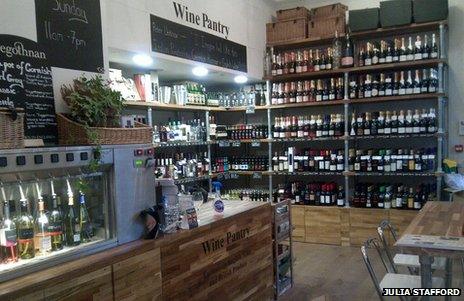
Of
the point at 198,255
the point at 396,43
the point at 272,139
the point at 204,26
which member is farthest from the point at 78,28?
the point at 396,43

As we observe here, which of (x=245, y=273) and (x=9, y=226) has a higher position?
(x=9, y=226)

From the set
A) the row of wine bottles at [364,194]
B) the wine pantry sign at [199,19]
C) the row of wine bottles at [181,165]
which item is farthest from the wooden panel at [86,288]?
the row of wine bottles at [364,194]

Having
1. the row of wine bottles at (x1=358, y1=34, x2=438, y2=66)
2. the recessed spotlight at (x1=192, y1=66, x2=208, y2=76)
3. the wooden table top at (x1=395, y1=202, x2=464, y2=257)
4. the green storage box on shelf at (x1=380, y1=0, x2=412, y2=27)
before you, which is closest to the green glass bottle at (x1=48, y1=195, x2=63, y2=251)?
the wooden table top at (x1=395, y1=202, x2=464, y2=257)

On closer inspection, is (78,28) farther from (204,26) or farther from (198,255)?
(204,26)

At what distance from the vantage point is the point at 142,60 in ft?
13.6

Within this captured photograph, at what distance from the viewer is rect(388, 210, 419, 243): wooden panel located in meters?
5.32

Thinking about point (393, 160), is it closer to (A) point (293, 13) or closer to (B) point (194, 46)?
(A) point (293, 13)

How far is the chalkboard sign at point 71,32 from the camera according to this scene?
2572 millimetres

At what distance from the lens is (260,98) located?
21.1 feet

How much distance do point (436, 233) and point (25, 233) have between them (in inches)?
94.8

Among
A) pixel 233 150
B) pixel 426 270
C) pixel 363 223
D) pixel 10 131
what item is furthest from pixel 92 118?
pixel 233 150

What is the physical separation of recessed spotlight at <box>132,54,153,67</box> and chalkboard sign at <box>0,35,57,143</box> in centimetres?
144

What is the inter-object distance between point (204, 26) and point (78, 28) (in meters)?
2.20

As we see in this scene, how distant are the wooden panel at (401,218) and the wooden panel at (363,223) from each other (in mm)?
110
